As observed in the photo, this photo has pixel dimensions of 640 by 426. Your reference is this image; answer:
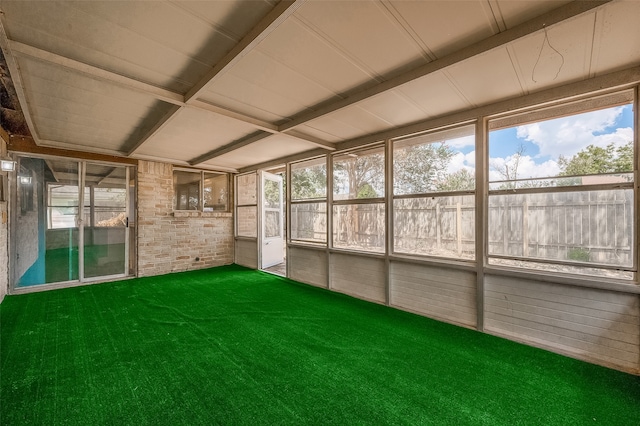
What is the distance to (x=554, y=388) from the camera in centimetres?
209

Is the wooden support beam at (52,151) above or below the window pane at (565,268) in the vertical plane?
above

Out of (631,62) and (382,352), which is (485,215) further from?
(382,352)

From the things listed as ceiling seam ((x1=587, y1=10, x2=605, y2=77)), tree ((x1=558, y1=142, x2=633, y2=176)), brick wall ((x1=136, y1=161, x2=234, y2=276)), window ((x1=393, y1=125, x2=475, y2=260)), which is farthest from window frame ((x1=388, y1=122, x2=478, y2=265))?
brick wall ((x1=136, y1=161, x2=234, y2=276))

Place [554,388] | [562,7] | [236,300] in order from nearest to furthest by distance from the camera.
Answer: [562,7] → [554,388] → [236,300]

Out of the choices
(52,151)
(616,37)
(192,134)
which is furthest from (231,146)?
(616,37)

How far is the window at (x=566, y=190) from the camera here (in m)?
2.41

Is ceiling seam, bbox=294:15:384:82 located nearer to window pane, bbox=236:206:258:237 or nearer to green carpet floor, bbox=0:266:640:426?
green carpet floor, bbox=0:266:640:426

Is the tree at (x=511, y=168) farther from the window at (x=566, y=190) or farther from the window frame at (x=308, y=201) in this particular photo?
the window frame at (x=308, y=201)

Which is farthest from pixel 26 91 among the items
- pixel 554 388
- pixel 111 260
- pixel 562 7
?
pixel 554 388

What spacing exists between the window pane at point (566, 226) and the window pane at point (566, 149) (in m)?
0.15

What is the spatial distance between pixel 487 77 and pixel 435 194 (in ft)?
4.83

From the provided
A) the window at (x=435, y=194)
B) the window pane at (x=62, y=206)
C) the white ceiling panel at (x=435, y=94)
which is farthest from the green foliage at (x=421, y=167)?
the window pane at (x=62, y=206)

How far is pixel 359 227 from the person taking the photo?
175 inches

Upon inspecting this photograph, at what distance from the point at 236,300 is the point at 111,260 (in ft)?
11.0
